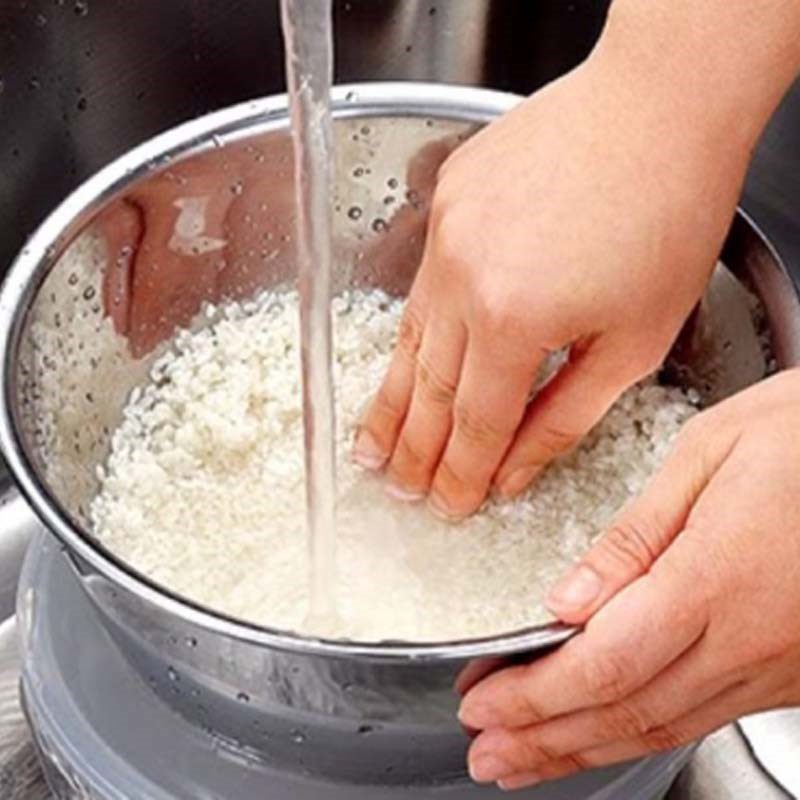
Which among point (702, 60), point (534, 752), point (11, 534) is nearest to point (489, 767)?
point (534, 752)

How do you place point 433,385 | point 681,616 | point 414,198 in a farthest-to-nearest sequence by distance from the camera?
point 414,198
point 433,385
point 681,616

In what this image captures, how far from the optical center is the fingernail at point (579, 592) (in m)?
0.47

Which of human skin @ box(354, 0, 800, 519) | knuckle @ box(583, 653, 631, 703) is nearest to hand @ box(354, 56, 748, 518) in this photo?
human skin @ box(354, 0, 800, 519)

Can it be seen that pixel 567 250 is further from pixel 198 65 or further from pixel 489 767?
pixel 198 65

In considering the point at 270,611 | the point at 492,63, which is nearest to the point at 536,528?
the point at 270,611

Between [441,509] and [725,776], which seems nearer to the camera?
[441,509]

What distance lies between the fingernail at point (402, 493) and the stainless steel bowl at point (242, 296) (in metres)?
0.11

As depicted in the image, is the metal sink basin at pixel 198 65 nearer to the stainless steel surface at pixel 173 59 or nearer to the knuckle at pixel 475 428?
the stainless steel surface at pixel 173 59

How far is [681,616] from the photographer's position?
45 centimetres

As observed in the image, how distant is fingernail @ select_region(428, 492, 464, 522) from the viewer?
62 centimetres

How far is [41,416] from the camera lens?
605mm

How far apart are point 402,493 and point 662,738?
178mm

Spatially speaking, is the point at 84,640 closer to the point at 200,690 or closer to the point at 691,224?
the point at 200,690

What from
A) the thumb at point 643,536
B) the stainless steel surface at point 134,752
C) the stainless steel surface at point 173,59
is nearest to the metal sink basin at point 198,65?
the stainless steel surface at point 173,59
